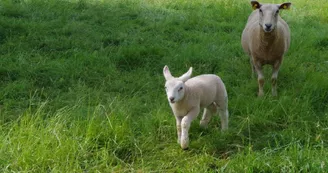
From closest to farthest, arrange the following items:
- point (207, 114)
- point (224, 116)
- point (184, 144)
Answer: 1. point (184, 144)
2. point (224, 116)
3. point (207, 114)

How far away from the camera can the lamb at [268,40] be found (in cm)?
581

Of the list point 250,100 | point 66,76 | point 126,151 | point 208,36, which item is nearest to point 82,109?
point 126,151

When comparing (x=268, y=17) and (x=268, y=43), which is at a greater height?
(x=268, y=17)

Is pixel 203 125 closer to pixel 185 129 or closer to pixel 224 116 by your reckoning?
pixel 224 116

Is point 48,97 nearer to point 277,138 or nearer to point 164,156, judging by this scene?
point 164,156

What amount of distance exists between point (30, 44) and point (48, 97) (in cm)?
219

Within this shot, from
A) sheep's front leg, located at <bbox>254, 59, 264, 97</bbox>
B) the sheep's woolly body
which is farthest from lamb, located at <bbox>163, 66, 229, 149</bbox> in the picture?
the sheep's woolly body

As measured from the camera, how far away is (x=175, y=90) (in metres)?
4.12

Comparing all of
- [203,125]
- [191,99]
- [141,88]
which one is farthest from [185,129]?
[141,88]

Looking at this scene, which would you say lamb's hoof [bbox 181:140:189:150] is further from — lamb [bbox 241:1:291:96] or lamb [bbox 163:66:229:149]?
lamb [bbox 241:1:291:96]

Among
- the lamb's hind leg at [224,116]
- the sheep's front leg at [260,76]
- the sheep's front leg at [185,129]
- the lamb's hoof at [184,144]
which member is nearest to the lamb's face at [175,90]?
the sheep's front leg at [185,129]

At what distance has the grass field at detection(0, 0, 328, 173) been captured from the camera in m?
3.95

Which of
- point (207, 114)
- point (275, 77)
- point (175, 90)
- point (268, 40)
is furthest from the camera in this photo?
point (275, 77)

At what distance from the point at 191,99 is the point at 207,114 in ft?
1.93
